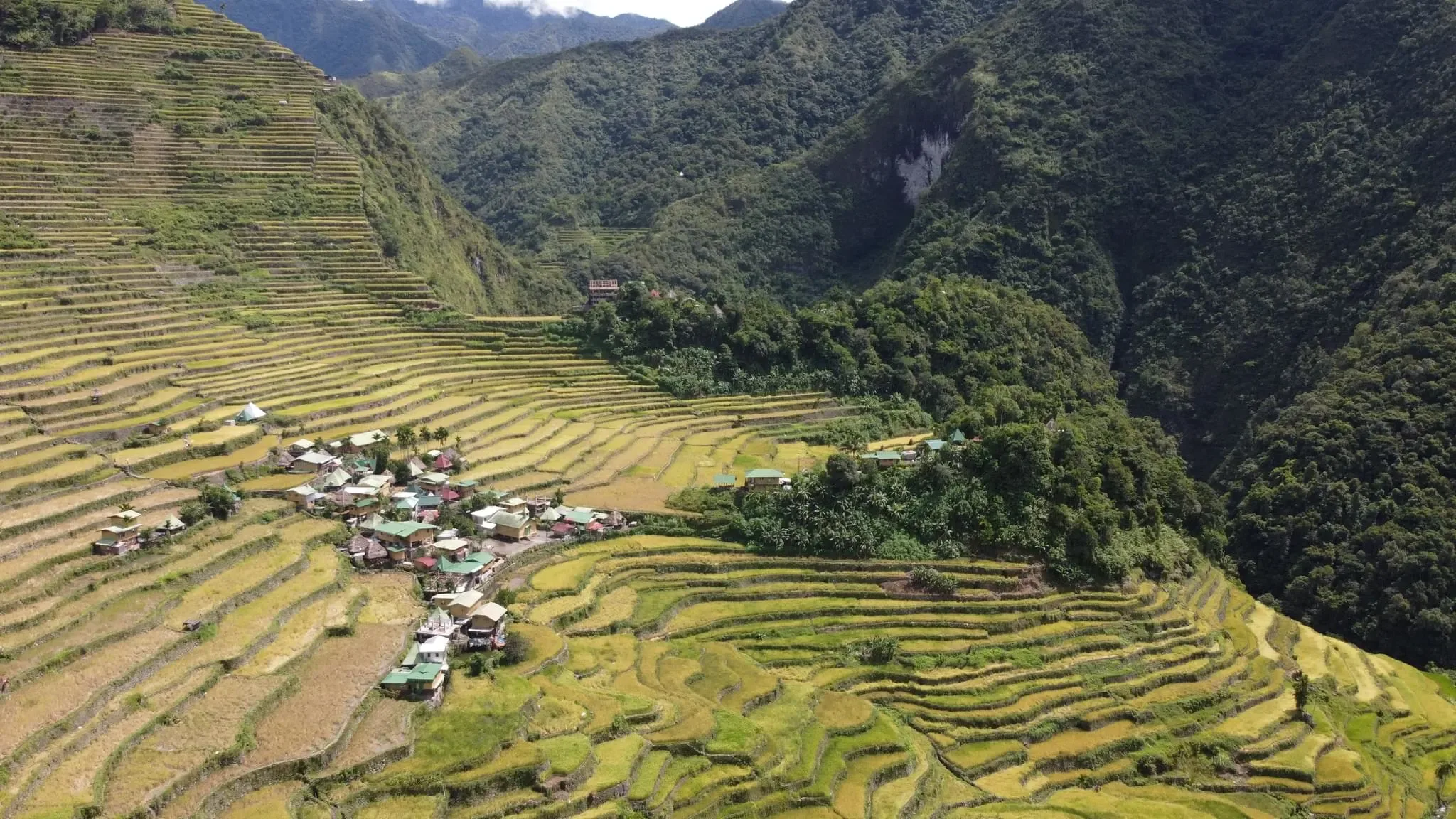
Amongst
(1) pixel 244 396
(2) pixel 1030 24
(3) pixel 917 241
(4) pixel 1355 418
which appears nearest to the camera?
(1) pixel 244 396

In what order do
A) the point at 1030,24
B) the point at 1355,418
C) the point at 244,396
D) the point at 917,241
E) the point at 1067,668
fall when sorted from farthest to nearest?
the point at 1030,24 < the point at 917,241 < the point at 1355,418 < the point at 244,396 < the point at 1067,668

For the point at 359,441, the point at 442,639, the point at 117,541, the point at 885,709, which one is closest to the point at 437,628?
the point at 442,639

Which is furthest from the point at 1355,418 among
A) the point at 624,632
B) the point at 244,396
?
the point at 244,396

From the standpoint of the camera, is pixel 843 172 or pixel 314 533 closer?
pixel 314 533

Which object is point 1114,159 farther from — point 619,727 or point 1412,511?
point 619,727

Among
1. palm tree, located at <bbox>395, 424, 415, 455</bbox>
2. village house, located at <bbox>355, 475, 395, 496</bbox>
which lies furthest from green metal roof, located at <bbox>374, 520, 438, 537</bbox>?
palm tree, located at <bbox>395, 424, 415, 455</bbox>

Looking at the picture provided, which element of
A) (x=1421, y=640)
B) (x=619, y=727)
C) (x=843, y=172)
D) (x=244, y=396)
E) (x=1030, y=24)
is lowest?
(x=1421, y=640)

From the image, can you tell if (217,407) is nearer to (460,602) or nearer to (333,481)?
(333,481)

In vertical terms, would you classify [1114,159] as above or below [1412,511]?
above
